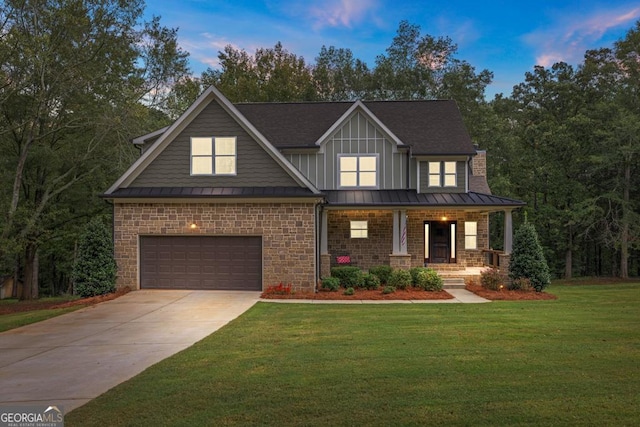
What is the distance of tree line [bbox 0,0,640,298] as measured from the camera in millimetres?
19484

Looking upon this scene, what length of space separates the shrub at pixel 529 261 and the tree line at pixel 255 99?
13.7 m

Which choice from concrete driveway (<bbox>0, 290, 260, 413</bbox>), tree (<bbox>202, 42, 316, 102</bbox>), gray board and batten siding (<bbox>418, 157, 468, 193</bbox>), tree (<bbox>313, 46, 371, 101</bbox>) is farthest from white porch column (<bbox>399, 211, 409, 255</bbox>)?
tree (<bbox>313, 46, 371, 101</bbox>)

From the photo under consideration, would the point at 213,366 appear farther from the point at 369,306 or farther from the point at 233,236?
the point at 233,236

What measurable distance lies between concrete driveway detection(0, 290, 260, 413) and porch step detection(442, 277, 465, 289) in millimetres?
8030

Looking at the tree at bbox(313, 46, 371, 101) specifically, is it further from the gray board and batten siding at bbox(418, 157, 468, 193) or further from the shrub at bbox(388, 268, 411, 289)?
the shrub at bbox(388, 268, 411, 289)

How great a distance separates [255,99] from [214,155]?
64.5ft

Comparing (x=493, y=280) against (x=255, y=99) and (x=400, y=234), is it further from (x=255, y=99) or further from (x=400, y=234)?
(x=255, y=99)

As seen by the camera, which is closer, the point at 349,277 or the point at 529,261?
the point at 529,261

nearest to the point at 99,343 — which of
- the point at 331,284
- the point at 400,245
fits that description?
the point at 331,284

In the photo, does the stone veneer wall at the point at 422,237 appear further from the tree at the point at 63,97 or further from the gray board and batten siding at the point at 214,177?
the tree at the point at 63,97

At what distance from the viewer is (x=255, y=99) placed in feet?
115

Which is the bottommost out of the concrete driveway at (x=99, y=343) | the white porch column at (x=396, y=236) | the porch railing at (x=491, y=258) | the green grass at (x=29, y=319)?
the green grass at (x=29, y=319)

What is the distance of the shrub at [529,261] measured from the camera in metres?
15.8

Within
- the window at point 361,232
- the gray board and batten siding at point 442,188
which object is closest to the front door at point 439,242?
the gray board and batten siding at point 442,188
